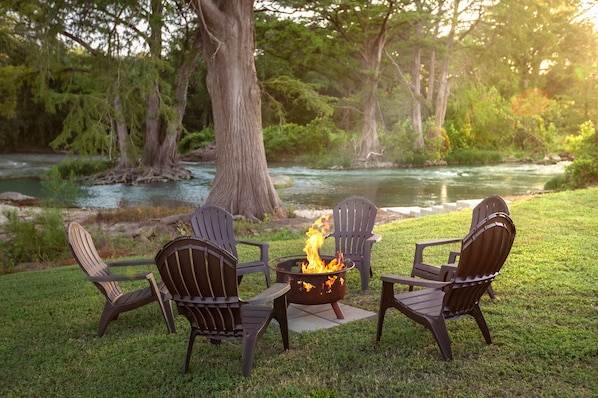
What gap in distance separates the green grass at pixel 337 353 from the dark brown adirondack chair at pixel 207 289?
0.80ft

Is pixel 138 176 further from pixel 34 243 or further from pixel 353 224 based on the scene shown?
pixel 353 224

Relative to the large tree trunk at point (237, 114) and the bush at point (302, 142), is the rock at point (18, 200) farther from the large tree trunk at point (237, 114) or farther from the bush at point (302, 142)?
the bush at point (302, 142)

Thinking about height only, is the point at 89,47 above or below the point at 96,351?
above

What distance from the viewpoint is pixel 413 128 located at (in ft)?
102

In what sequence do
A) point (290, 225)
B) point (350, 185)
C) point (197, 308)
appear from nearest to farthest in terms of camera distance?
point (197, 308), point (290, 225), point (350, 185)

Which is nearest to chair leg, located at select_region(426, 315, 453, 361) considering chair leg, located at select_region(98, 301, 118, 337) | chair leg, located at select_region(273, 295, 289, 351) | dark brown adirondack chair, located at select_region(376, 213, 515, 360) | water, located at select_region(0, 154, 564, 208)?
dark brown adirondack chair, located at select_region(376, 213, 515, 360)

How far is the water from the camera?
18234 mm

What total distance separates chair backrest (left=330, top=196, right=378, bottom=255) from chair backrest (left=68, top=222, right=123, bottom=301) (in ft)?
7.59

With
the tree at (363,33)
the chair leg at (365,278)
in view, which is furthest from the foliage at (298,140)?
the chair leg at (365,278)

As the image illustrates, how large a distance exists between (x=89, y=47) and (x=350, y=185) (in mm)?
10664

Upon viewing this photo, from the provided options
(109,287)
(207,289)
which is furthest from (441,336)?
(109,287)

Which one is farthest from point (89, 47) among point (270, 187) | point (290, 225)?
point (290, 225)

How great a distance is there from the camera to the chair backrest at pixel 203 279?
3.32m

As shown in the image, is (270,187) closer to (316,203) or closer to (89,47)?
(316,203)
